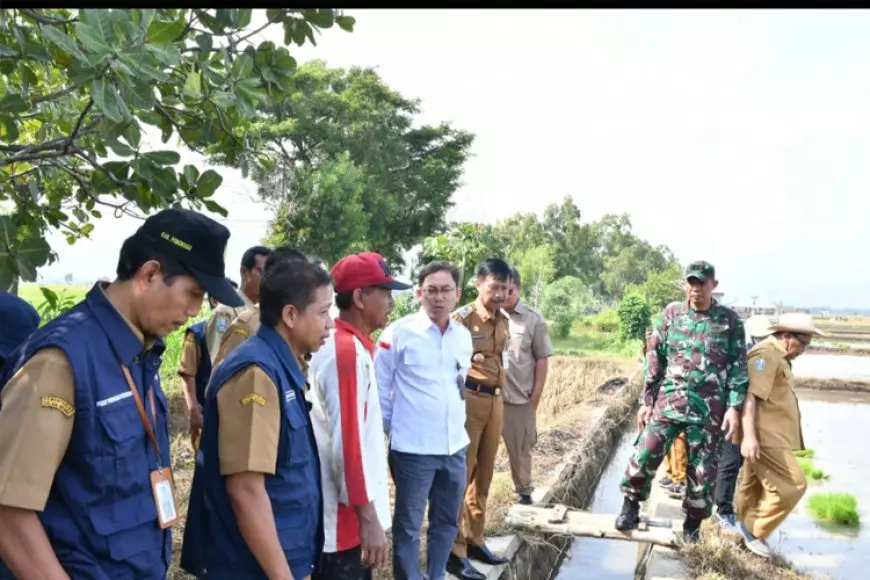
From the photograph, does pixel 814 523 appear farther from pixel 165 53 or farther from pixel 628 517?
pixel 165 53

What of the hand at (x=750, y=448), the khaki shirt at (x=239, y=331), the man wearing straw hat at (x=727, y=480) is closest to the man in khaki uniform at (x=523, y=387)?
the man wearing straw hat at (x=727, y=480)

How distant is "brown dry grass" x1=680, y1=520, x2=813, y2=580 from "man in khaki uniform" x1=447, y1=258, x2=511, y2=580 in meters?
1.16

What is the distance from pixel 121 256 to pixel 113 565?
2.27 feet

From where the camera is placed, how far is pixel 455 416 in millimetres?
3543

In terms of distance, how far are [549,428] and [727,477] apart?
4.38 metres

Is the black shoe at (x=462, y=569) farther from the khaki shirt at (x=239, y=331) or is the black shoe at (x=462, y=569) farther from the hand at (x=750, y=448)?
the hand at (x=750, y=448)

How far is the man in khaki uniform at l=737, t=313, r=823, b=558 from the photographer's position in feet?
15.5

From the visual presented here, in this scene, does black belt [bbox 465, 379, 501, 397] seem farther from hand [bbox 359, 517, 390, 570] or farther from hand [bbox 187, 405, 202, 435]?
hand [bbox 359, 517, 390, 570]

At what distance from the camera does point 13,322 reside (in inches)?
81.7

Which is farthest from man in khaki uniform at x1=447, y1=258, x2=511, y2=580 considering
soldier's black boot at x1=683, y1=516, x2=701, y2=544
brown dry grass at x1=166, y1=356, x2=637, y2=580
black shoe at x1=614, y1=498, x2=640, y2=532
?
soldier's black boot at x1=683, y1=516, x2=701, y2=544

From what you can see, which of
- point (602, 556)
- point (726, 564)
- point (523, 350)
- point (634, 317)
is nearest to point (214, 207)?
point (523, 350)

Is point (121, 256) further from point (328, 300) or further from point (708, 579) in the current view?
point (708, 579)

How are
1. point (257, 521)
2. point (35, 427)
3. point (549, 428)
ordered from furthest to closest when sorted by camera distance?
point (549, 428)
point (257, 521)
point (35, 427)

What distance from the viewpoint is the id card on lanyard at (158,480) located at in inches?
66.0
